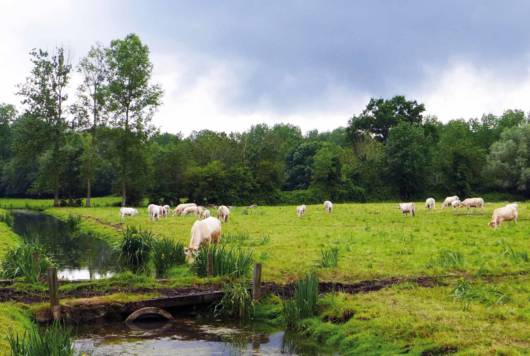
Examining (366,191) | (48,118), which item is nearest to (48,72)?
(48,118)

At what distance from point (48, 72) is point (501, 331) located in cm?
6238

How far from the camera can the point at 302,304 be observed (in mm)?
11695

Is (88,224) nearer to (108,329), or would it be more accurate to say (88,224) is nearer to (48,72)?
(108,329)

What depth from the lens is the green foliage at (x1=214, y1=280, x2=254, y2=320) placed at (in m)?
12.4

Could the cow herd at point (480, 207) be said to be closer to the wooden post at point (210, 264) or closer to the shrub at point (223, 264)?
the shrub at point (223, 264)

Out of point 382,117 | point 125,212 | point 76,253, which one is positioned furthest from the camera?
point 382,117

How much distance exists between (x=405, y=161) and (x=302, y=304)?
6469 centimetres

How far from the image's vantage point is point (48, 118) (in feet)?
206

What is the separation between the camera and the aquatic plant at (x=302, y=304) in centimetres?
1153

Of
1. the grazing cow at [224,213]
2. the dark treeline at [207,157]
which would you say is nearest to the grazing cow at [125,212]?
the grazing cow at [224,213]

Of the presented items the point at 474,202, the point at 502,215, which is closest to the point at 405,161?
the point at 474,202

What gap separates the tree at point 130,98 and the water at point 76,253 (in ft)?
77.2

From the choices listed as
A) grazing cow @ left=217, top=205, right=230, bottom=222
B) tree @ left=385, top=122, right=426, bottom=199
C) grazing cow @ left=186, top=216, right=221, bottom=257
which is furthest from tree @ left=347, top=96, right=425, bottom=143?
grazing cow @ left=186, top=216, right=221, bottom=257

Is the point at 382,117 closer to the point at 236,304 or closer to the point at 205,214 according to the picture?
the point at 205,214
